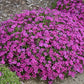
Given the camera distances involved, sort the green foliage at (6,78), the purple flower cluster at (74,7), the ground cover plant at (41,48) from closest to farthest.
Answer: the green foliage at (6,78) → the ground cover plant at (41,48) → the purple flower cluster at (74,7)

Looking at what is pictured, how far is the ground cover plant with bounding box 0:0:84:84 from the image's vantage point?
4086 millimetres

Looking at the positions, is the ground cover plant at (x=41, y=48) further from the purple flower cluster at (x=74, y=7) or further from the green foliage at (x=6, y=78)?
the purple flower cluster at (x=74, y=7)

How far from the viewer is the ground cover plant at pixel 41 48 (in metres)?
4.09

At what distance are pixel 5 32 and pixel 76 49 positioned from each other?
1.96m

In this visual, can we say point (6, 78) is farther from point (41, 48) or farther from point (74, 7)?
point (74, 7)

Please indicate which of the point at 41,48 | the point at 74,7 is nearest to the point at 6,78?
the point at 41,48

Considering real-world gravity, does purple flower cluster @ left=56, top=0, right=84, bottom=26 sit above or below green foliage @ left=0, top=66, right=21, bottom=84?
above

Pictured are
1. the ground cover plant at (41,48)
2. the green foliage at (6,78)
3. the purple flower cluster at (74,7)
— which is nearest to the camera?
the green foliage at (6,78)

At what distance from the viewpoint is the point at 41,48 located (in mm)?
4125

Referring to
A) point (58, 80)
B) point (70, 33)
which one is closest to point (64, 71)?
point (58, 80)

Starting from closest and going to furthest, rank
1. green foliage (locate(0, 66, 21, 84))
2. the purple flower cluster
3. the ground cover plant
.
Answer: green foliage (locate(0, 66, 21, 84)) → the ground cover plant → the purple flower cluster

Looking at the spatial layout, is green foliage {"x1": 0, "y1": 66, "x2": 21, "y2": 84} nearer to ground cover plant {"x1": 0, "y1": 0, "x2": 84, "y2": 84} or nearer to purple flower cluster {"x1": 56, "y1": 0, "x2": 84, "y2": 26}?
ground cover plant {"x1": 0, "y1": 0, "x2": 84, "y2": 84}

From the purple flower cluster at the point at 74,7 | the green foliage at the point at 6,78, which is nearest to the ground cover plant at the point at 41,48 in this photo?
the green foliage at the point at 6,78

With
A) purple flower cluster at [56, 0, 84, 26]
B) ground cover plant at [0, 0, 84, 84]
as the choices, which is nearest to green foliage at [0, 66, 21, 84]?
ground cover plant at [0, 0, 84, 84]
